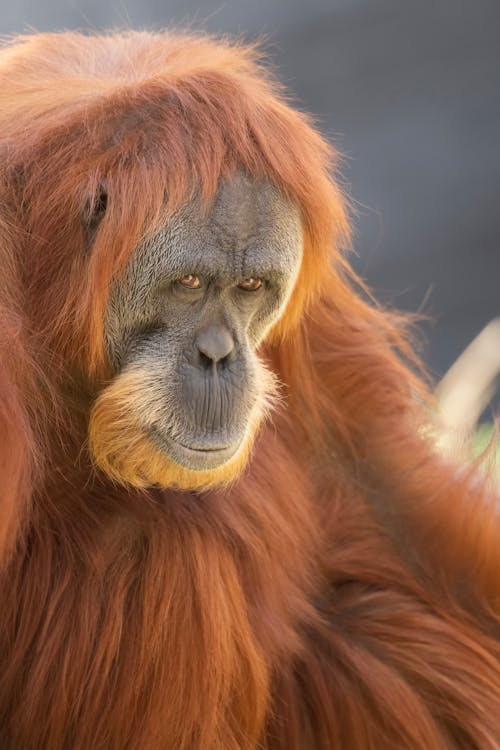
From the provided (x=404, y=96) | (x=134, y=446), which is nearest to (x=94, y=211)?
(x=134, y=446)

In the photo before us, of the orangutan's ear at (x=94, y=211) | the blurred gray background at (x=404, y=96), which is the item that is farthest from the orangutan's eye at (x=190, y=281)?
the blurred gray background at (x=404, y=96)

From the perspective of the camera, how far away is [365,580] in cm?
245

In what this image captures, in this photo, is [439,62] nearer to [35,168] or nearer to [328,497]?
[328,497]

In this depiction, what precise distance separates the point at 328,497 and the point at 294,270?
648 mm

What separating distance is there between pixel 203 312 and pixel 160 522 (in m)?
0.35

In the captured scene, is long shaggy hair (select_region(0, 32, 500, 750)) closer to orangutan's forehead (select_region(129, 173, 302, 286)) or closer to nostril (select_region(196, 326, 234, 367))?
orangutan's forehead (select_region(129, 173, 302, 286))

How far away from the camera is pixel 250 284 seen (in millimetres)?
1996

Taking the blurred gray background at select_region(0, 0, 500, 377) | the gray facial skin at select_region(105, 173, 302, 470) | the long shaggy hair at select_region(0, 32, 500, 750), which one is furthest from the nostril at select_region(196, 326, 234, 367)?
the blurred gray background at select_region(0, 0, 500, 377)

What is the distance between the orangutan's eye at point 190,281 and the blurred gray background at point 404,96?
281cm

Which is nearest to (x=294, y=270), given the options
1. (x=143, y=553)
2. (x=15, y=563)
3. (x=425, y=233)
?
(x=143, y=553)

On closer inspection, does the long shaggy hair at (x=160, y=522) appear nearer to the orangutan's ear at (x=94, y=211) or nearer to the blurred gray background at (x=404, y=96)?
the orangutan's ear at (x=94, y=211)

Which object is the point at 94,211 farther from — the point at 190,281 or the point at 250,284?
the point at 250,284

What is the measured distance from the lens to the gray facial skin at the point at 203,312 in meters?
1.88

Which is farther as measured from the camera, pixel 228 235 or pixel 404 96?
pixel 404 96
